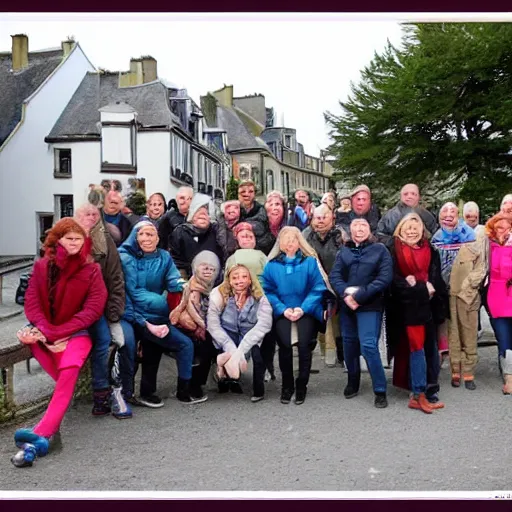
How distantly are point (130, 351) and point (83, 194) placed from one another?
105 centimetres

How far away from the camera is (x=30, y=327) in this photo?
387 centimetres

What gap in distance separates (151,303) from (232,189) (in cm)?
95

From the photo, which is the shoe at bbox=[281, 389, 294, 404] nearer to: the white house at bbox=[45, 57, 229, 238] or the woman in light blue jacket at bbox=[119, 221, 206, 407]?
the woman in light blue jacket at bbox=[119, 221, 206, 407]

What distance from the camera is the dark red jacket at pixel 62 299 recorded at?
3.86 meters

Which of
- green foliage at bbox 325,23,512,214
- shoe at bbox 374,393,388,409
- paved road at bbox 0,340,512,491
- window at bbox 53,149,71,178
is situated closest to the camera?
paved road at bbox 0,340,512,491

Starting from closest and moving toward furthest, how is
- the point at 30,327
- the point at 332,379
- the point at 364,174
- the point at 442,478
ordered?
1. the point at 442,478
2. the point at 30,327
3. the point at 364,174
4. the point at 332,379

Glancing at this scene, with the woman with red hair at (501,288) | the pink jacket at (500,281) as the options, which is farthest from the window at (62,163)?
the pink jacket at (500,281)

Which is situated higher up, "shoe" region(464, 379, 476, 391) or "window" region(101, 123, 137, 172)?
"window" region(101, 123, 137, 172)

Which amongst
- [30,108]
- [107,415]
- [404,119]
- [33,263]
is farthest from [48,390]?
[404,119]

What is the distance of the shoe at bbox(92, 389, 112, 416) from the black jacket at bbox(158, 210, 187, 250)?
1.02 metres

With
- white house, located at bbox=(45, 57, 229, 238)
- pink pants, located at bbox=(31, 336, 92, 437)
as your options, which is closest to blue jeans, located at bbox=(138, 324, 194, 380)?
pink pants, located at bbox=(31, 336, 92, 437)

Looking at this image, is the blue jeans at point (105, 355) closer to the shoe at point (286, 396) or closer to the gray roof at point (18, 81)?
the shoe at point (286, 396)

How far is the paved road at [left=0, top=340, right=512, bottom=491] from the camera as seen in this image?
3506 mm

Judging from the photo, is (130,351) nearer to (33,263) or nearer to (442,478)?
(33,263)
